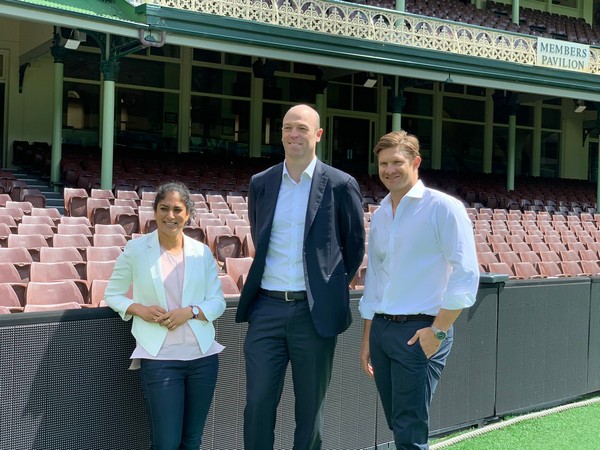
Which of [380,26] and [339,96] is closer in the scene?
[380,26]

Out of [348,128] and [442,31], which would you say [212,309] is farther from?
[348,128]

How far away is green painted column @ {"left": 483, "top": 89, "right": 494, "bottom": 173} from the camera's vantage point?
25.5 meters

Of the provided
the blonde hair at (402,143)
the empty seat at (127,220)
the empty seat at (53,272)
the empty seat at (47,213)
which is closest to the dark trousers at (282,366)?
the blonde hair at (402,143)

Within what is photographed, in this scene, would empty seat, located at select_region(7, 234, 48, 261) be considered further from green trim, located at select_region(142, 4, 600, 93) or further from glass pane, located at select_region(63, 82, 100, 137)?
glass pane, located at select_region(63, 82, 100, 137)

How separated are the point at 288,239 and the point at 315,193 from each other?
25 centimetres

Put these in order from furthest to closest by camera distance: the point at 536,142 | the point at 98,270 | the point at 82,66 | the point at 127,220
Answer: the point at 536,142
the point at 82,66
the point at 127,220
the point at 98,270

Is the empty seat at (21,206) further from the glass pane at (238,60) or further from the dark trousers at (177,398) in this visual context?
the glass pane at (238,60)

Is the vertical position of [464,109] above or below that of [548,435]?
above

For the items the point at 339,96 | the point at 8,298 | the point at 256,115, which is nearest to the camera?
the point at 8,298

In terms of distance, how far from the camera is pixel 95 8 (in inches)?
480

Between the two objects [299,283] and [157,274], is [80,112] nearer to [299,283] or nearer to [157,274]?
[157,274]

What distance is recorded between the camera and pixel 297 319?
11.0 ft

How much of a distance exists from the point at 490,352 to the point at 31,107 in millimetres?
15545

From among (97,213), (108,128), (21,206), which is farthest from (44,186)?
(97,213)
